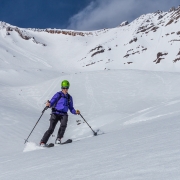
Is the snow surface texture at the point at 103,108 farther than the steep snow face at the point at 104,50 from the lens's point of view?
No

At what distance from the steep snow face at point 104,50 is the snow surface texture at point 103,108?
11.0 inches

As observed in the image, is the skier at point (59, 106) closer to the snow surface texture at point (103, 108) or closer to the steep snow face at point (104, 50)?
the snow surface texture at point (103, 108)

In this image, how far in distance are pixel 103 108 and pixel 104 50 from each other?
5718 cm

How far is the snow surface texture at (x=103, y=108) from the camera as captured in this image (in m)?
2.95

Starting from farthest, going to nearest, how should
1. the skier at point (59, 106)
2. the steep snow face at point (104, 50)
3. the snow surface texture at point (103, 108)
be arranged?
the steep snow face at point (104, 50), the skier at point (59, 106), the snow surface texture at point (103, 108)

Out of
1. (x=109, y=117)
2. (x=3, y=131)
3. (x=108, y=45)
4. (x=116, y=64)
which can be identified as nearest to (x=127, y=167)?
(x=3, y=131)

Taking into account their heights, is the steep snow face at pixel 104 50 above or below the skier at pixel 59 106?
above

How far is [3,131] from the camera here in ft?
41.5

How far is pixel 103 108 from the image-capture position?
63.6ft

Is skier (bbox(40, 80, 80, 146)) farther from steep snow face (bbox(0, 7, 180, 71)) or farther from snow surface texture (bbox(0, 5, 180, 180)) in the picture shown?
steep snow face (bbox(0, 7, 180, 71))

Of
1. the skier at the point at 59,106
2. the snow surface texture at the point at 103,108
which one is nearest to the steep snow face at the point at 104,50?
A: the snow surface texture at the point at 103,108

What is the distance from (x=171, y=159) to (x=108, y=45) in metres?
76.8

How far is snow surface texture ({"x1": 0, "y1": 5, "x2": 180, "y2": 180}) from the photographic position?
2.95 meters

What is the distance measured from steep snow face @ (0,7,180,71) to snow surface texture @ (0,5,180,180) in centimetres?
28
